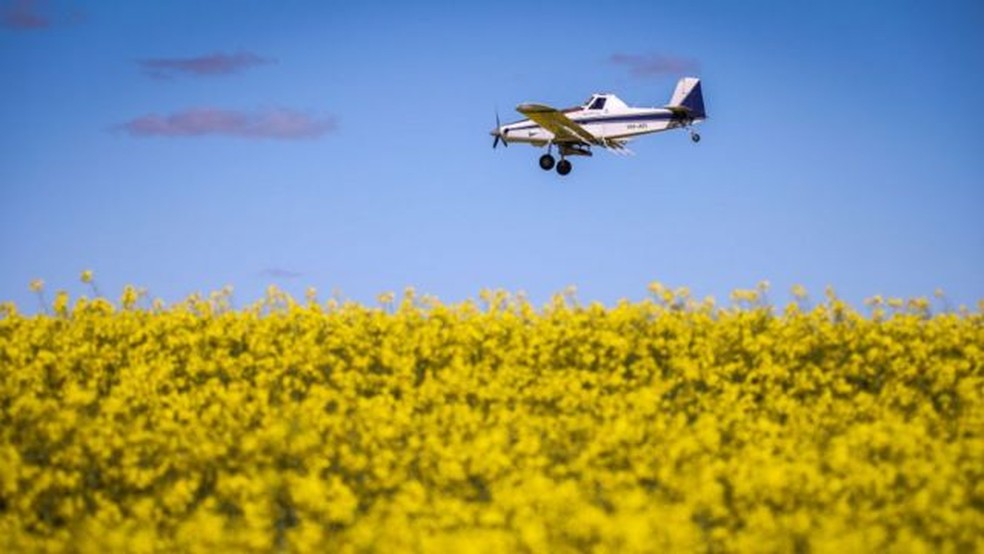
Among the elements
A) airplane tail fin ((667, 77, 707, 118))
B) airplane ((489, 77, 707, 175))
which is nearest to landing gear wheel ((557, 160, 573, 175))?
airplane ((489, 77, 707, 175))

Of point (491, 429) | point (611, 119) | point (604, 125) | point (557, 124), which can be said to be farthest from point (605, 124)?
point (491, 429)

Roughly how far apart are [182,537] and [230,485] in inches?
57.7

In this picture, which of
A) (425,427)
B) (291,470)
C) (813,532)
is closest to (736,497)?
(813,532)

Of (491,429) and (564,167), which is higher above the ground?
(564,167)

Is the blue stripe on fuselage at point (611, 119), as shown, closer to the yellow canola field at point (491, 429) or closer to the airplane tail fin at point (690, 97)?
the airplane tail fin at point (690, 97)

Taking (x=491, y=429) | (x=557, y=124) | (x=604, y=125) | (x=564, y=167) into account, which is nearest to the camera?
(x=491, y=429)

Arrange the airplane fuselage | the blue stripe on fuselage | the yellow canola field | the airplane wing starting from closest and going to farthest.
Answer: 1. the yellow canola field
2. the airplane wing
3. the airplane fuselage
4. the blue stripe on fuselage

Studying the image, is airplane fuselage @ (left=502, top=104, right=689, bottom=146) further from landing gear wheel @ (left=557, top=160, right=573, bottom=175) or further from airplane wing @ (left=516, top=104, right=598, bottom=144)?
landing gear wheel @ (left=557, top=160, right=573, bottom=175)

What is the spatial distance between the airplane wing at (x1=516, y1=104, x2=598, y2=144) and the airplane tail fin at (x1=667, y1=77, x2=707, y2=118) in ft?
23.6

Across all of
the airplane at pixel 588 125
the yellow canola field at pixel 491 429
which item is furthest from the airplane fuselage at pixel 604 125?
the yellow canola field at pixel 491 429

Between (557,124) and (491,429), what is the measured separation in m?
24.4

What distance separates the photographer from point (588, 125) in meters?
39.2

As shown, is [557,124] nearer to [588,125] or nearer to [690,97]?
[588,125]

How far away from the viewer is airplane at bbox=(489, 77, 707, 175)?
35438 millimetres
